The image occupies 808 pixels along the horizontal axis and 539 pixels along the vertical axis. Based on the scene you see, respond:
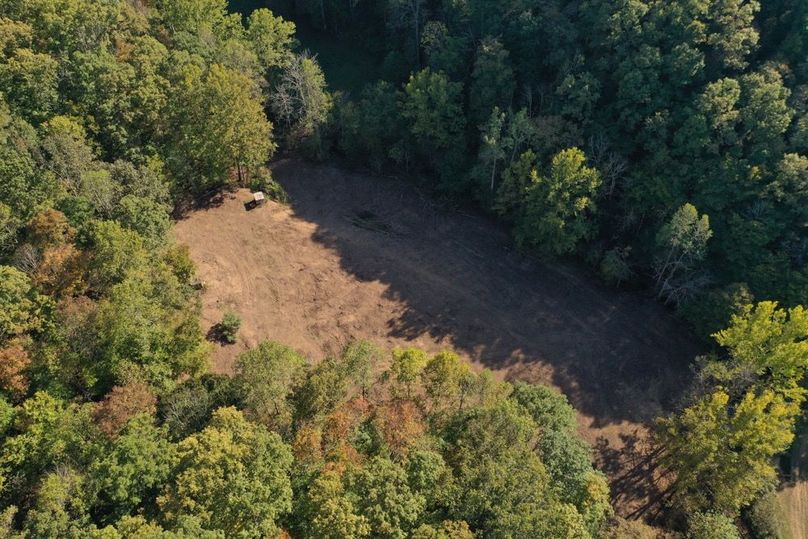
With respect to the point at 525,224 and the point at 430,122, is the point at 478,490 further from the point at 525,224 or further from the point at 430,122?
the point at 430,122

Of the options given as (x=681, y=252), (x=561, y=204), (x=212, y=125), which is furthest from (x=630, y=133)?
(x=212, y=125)

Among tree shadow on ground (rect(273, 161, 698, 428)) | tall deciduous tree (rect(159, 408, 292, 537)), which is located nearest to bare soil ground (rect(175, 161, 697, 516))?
tree shadow on ground (rect(273, 161, 698, 428))

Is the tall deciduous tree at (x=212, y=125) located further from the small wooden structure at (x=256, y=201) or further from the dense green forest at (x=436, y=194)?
the small wooden structure at (x=256, y=201)

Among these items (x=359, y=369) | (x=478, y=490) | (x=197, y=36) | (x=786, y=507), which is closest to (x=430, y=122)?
(x=197, y=36)

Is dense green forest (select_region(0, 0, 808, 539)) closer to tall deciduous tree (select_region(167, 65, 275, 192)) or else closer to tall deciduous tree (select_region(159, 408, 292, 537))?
tall deciduous tree (select_region(159, 408, 292, 537))

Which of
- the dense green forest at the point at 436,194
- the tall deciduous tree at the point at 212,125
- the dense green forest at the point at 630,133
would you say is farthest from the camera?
the tall deciduous tree at the point at 212,125

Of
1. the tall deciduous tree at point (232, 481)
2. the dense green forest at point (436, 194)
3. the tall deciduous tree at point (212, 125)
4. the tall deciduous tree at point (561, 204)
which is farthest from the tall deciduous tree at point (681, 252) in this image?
the tall deciduous tree at point (212, 125)
